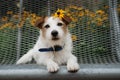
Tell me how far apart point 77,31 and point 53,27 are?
2.21 feet

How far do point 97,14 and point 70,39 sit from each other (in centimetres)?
76

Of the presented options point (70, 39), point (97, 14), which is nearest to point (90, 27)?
point (97, 14)

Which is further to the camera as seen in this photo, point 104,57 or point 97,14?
point 97,14

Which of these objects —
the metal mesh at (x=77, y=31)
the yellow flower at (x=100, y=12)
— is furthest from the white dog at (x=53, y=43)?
the yellow flower at (x=100, y=12)

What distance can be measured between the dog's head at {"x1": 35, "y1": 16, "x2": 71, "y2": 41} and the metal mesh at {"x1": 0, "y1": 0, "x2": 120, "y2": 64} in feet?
1.16

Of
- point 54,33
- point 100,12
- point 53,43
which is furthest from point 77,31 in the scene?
point 54,33

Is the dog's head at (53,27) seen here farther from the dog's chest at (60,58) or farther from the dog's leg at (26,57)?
the dog's leg at (26,57)

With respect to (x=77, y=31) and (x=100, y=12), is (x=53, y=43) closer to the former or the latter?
(x=77, y=31)

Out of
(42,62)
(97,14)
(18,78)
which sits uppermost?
(97,14)

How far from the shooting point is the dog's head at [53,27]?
327cm

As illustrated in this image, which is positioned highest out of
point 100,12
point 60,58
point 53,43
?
point 100,12

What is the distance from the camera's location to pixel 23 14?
4.23 meters

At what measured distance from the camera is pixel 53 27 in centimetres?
334

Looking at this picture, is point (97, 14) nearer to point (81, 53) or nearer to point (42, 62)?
point (81, 53)
